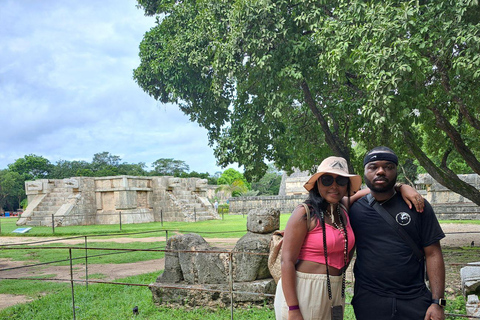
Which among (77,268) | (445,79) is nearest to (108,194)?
(77,268)

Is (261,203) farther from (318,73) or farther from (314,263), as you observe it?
(314,263)

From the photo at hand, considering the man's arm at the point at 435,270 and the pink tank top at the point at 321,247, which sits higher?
the pink tank top at the point at 321,247

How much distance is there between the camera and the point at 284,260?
240cm

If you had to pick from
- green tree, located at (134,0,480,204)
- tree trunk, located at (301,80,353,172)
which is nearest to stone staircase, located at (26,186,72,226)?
green tree, located at (134,0,480,204)

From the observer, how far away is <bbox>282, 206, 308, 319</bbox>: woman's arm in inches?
92.7

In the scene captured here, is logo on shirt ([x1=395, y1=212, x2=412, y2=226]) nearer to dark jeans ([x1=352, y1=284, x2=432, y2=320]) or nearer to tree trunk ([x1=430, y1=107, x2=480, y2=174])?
dark jeans ([x1=352, y1=284, x2=432, y2=320])

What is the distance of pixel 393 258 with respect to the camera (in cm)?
245

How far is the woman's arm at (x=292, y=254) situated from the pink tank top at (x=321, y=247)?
1.9 inches

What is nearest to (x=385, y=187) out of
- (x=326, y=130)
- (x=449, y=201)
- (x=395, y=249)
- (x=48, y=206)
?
(x=395, y=249)

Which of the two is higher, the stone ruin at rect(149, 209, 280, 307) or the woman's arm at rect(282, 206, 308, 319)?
the woman's arm at rect(282, 206, 308, 319)

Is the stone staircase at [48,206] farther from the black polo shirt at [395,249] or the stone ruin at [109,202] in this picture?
the black polo shirt at [395,249]

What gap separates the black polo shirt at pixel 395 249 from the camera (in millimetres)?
2455

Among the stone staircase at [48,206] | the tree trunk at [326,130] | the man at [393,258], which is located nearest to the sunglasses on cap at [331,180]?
the man at [393,258]

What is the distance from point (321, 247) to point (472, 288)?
348 cm
